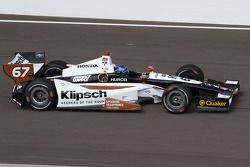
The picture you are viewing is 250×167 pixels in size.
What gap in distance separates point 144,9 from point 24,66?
6.53 metres

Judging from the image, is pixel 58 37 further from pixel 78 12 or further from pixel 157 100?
pixel 157 100

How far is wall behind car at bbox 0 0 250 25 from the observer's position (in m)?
15.9

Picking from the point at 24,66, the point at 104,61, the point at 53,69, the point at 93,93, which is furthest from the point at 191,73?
the point at 24,66

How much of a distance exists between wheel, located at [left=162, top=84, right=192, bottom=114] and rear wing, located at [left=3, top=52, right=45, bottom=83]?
226cm

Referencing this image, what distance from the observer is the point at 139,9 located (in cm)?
1628

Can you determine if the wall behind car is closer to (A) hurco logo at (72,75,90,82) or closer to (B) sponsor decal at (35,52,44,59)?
(B) sponsor decal at (35,52,44,59)

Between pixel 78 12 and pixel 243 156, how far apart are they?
9.70m

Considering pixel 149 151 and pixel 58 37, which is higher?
pixel 58 37

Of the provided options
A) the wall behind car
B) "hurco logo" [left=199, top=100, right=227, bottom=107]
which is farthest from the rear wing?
the wall behind car

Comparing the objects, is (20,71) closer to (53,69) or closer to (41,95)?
(53,69)

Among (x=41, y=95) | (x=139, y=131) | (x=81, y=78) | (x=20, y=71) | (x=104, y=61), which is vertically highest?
(x=104, y=61)

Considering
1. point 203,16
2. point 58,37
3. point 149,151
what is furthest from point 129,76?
point 203,16

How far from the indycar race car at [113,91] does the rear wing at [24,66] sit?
1.11 feet

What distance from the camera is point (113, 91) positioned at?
9.64 metres
